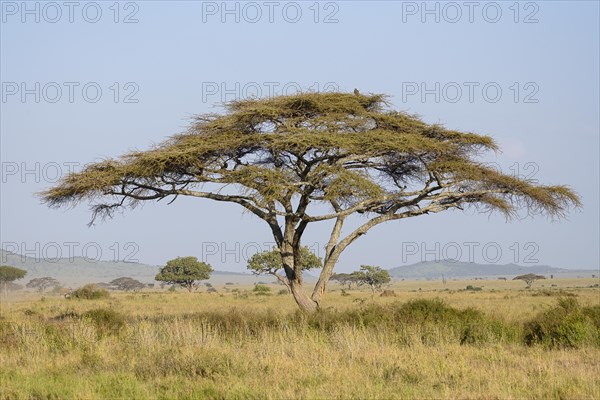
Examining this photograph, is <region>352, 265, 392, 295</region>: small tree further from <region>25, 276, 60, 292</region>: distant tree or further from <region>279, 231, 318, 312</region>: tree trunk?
<region>279, 231, 318, 312</region>: tree trunk

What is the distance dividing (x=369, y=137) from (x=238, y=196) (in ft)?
13.3

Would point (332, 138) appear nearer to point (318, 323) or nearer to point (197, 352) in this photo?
point (318, 323)

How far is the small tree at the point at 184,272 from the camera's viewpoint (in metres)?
85.8

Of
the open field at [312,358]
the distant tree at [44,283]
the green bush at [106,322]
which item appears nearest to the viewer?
the open field at [312,358]

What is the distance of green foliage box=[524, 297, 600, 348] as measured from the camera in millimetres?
15562

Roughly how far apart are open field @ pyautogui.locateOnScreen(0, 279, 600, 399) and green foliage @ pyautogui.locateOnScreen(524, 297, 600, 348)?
0.14ft

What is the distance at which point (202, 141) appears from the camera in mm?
19984

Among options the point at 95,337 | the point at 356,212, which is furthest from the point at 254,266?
the point at 95,337

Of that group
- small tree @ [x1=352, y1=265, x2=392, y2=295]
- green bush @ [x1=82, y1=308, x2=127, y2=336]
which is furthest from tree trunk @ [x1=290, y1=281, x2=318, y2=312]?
small tree @ [x1=352, y1=265, x2=392, y2=295]

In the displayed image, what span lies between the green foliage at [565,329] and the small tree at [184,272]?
69.5 m

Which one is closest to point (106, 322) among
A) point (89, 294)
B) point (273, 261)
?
point (89, 294)

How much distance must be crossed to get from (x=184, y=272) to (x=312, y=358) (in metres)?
75.9

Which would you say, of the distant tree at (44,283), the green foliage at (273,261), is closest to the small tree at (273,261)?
the green foliage at (273,261)

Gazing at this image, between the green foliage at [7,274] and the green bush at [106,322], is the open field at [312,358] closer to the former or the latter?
the green bush at [106,322]
